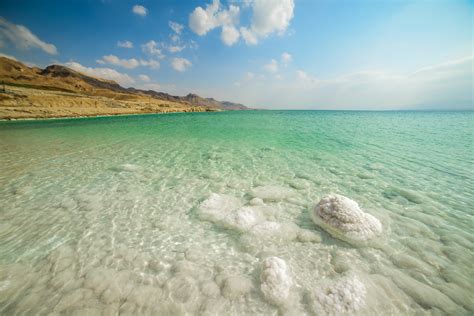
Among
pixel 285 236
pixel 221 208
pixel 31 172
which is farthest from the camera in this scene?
pixel 31 172

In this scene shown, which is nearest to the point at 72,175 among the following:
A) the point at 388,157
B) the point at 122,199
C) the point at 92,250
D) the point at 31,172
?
the point at 31,172

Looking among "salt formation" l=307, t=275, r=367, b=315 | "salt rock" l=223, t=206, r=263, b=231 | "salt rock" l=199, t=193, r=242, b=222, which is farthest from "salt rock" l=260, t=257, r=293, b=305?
"salt rock" l=199, t=193, r=242, b=222

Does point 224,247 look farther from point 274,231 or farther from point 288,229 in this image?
point 288,229

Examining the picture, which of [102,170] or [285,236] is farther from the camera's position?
[102,170]

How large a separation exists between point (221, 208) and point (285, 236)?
6.76 ft

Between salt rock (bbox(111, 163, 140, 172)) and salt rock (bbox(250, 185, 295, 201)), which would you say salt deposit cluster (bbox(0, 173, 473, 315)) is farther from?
salt rock (bbox(111, 163, 140, 172))

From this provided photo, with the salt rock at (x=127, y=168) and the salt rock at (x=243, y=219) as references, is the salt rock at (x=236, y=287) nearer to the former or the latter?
the salt rock at (x=243, y=219)

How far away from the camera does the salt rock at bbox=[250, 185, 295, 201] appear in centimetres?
645

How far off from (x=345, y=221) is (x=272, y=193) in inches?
98.9

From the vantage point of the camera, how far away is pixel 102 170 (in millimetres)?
9234

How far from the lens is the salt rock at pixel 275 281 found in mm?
3090

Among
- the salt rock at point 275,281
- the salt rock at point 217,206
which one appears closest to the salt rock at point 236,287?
the salt rock at point 275,281

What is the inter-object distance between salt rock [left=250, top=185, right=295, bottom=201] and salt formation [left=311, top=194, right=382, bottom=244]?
148 centimetres

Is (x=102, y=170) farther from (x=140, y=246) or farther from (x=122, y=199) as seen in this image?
(x=140, y=246)
